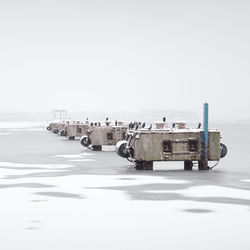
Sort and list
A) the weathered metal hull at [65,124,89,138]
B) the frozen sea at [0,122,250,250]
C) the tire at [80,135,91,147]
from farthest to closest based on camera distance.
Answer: the weathered metal hull at [65,124,89,138] < the tire at [80,135,91,147] < the frozen sea at [0,122,250,250]

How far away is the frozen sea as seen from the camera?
28.6 ft

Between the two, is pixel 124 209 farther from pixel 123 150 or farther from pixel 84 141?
pixel 84 141

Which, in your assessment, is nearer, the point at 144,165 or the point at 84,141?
the point at 144,165

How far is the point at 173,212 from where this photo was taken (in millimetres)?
11164

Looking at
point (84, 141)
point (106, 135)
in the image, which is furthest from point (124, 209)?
point (84, 141)

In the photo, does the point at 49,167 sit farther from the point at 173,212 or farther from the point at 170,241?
the point at 170,241

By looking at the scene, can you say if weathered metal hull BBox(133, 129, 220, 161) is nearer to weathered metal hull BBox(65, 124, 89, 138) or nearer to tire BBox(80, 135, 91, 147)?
tire BBox(80, 135, 91, 147)

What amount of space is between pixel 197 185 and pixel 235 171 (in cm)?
468

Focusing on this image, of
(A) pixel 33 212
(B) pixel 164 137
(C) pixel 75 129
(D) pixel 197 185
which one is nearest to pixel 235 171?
(B) pixel 164 137

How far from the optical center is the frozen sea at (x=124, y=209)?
8703 mm

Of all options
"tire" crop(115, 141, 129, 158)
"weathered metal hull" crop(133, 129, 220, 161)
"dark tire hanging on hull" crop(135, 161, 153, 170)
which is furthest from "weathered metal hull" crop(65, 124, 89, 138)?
"weathered metal hull" crop(133, 129, 220, 161)

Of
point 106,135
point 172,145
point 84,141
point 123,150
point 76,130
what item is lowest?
point 84,141

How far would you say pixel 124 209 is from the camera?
37.9 feet

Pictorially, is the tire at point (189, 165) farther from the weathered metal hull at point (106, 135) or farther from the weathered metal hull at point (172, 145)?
the weathered metal hull at point (106, 135)
